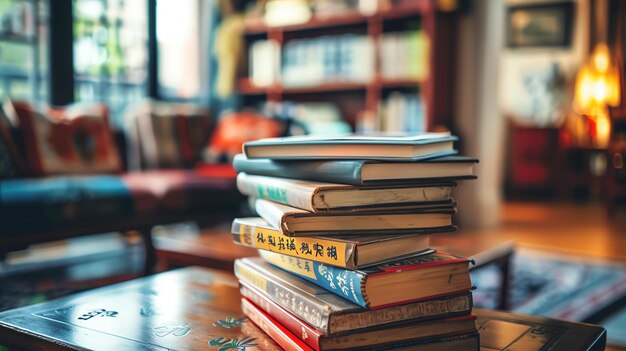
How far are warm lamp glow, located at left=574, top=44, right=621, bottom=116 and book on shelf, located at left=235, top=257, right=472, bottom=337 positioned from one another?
242 inches

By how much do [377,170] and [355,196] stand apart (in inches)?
1.7

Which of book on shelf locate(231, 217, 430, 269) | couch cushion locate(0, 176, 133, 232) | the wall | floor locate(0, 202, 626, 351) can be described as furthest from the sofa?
the wall

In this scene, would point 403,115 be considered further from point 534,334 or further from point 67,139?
point 534,334

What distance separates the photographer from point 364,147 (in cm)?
80

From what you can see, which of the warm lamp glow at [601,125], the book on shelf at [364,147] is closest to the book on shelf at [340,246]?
the book on shelf at [364,147]

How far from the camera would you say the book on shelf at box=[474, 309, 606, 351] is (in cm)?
82

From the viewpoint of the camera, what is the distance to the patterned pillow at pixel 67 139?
9.14ft

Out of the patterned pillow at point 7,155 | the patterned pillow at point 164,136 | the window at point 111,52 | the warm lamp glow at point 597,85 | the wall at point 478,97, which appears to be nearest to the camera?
the patterned pillow at point 7,155

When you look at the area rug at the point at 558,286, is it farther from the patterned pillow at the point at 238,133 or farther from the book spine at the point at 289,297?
the patterned pillow at the point at 238,133

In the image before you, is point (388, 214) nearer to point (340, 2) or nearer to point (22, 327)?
point (22, 327)

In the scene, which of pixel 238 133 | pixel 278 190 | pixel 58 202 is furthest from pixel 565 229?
pixel 278 190

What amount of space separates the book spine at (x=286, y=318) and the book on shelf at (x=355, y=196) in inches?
5.5

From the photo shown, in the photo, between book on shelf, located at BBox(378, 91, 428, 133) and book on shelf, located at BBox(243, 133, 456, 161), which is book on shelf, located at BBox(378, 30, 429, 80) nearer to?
book on shelf, located at BBox(378, 91, 428, 133)

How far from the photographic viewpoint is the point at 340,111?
4.62m
